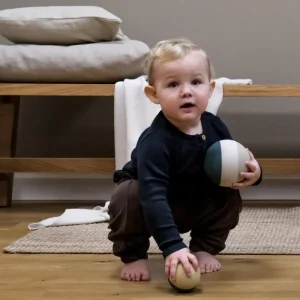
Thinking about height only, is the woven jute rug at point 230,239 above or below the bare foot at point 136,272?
below

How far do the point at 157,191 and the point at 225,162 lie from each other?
0.41 feet

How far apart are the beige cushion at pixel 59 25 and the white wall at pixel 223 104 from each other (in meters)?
0.33

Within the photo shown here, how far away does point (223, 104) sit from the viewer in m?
2.15

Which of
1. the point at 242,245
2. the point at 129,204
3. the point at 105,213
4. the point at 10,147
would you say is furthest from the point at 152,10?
the point at 129,204

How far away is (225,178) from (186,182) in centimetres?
8

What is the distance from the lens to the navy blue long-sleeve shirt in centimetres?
97

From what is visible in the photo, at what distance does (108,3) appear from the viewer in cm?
220

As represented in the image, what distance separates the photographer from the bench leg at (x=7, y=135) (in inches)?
78.2

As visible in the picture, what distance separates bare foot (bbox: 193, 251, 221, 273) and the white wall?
1062 millimetres

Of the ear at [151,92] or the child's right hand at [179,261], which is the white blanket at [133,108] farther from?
the child's right hand at [179,261]

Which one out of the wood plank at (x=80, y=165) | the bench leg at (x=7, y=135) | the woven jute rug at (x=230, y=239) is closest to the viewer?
the woven jute rug at (x=230, y=239)

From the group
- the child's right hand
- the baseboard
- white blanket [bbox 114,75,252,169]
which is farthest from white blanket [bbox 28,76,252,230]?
the child's right hand

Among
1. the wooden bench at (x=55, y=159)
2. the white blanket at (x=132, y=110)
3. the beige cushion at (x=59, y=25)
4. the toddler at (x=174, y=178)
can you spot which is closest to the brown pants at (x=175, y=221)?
the toddler at (x=174, y=178)

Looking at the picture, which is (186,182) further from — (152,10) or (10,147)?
(152,10)
